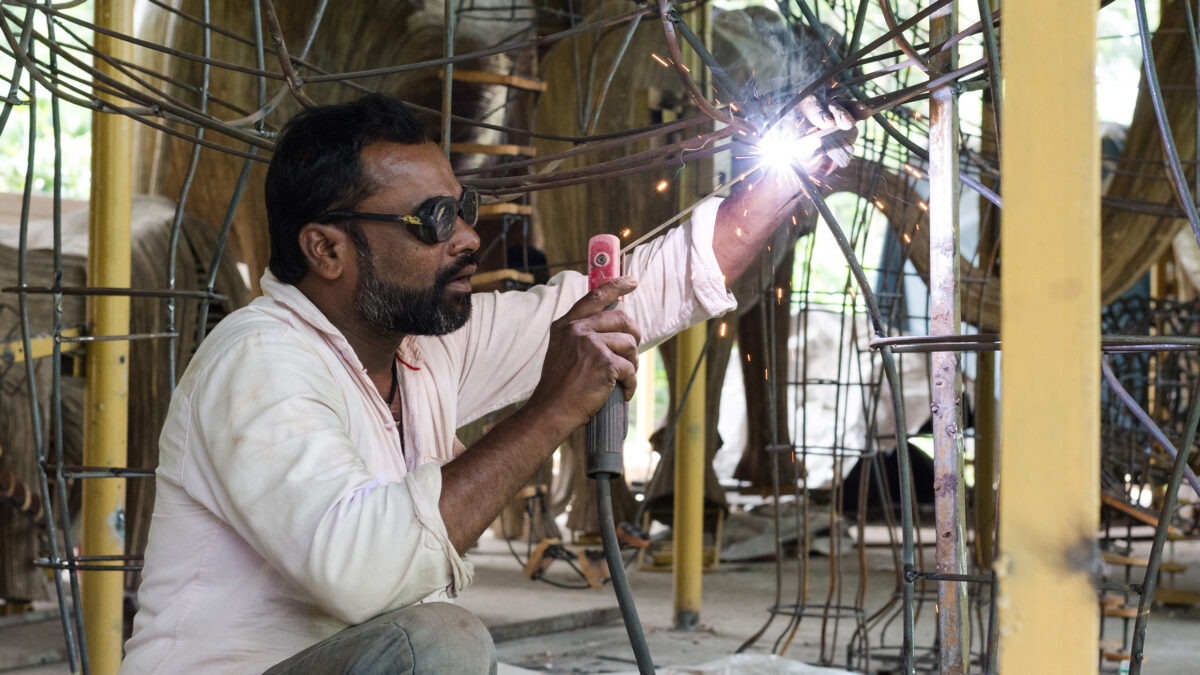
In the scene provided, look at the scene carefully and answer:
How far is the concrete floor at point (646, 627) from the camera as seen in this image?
384cm

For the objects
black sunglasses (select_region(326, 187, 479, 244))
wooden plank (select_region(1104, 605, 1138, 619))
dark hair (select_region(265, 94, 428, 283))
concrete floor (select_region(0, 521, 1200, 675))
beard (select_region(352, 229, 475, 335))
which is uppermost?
dark hair (select_region(265, 94, 428, 283))

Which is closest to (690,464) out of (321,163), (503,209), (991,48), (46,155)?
(503,209)

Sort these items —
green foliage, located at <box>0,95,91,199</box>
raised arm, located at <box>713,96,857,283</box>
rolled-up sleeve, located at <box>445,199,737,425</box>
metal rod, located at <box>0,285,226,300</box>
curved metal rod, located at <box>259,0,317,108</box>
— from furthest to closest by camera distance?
green foliage, located at <box>0,95,91,199</box>
metal rod, located at <box>0,285,226,300</box>
rolled-up sleeve, located at <box>445,199,737,425</box>
raised arm, located at <box>713,96,857,283</box>
curved metal rod, located at <box>259,0,317,108</box>

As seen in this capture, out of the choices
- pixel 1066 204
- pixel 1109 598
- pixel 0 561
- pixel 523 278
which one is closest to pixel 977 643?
pixel 1109 598

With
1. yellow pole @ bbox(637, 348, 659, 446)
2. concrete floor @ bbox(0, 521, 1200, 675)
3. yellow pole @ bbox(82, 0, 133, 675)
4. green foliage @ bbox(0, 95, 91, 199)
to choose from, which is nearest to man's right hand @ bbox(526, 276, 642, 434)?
yellow pole @ bbox(82, 0, 133, 675)

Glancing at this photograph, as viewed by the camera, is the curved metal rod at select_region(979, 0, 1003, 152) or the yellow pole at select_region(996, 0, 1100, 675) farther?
the curved metal rod at select_region(979, 0, 1003, 152)

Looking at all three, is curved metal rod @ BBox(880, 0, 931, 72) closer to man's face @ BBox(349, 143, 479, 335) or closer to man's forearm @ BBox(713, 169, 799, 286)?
man's forearm @ BBox(713, 169, 799, 286)

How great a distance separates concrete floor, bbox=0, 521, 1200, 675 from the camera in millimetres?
3836

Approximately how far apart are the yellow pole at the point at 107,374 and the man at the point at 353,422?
1.07 m

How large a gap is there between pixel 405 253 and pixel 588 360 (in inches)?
16.2

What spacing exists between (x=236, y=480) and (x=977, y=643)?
374 centimetres

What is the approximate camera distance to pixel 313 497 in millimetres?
1387

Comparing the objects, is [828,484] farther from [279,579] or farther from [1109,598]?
[279,579]

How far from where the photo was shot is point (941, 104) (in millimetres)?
1637
